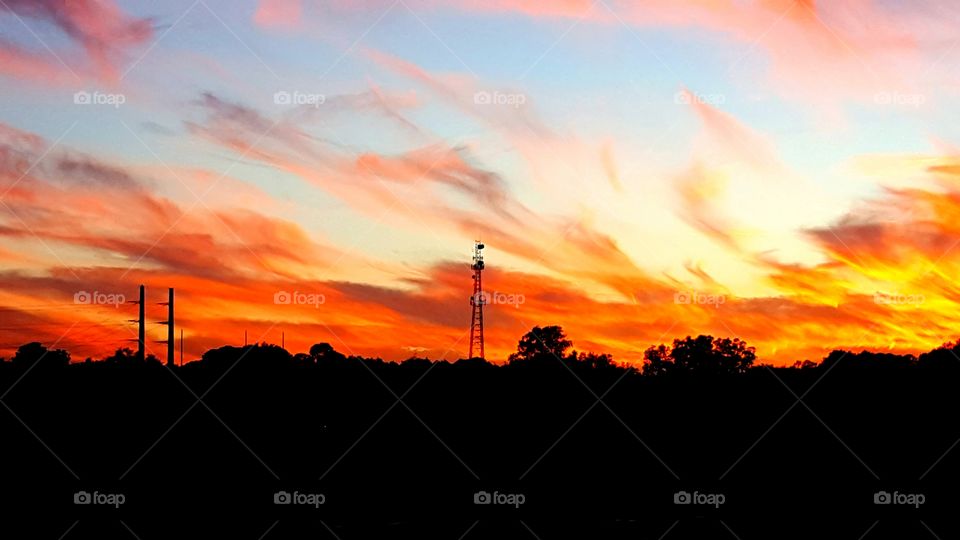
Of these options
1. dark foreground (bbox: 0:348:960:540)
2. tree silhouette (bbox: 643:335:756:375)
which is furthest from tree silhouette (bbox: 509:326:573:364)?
dark foreground (bbox: 0:348:960:540)

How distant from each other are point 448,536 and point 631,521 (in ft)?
17.5

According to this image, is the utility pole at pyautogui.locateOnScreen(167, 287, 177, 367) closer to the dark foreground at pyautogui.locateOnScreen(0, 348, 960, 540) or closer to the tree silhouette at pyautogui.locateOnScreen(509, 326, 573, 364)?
the dark foreground at pyautogui.locateOnScreen(0, 348, 960, 540)

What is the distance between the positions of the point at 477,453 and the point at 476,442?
3032 mm

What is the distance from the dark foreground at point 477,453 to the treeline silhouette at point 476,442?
0.15 meters

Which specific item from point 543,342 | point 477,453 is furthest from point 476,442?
point 543,342

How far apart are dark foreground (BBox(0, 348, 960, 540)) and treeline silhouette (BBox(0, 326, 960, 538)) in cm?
15

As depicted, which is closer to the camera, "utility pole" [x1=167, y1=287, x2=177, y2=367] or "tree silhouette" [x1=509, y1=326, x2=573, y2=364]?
"utility pole" [x1=167, y1=287, x2=177, y2=367]

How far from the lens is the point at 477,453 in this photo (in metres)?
44.5

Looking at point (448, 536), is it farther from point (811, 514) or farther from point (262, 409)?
point (262, 409)

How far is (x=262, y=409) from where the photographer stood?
5238cm

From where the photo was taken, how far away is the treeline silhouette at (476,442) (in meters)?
28.6

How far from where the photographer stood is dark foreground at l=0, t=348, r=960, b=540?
24.8 metres

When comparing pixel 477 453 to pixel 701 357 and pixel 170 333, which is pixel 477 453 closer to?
pixel 170 333

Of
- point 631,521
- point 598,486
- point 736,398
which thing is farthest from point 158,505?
point 736,398
